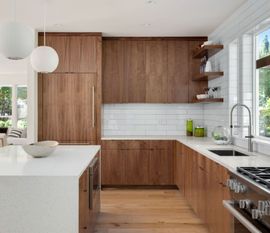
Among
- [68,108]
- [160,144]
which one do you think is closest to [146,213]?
[160,144]

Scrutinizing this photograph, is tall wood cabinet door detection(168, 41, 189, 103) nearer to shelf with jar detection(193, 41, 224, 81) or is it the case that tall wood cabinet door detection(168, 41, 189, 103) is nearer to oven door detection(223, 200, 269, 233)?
shelf with jar detection(193, 41, 224, 81)

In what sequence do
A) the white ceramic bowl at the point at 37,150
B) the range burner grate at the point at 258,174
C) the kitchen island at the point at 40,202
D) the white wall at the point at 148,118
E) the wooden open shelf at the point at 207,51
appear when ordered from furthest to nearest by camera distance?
the white wall at the point at 148,118, the wooden open shelf at the point at 207,51, the white ceramic bowl at the point at 37,150, the kitchen island at the point at 40,202, the range burner grate at the point at 258,174

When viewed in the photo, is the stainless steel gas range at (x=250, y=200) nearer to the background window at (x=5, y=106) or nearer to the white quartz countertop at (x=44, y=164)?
the white quartz countertop at (x=44, y=164)

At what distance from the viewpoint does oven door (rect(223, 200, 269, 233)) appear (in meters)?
1.70

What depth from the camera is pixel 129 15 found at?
14.0 feet

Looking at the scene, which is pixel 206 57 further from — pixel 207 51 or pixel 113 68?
pixel 113 68

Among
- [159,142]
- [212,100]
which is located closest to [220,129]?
[212,100]

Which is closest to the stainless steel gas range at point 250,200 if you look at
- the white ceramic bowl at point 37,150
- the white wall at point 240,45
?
the white wall at point 240,45

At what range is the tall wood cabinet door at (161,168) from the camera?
5.18 meters

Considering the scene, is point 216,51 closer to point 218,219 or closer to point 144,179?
point 144,179

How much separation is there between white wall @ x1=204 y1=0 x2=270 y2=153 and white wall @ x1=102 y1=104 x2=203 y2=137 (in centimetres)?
61

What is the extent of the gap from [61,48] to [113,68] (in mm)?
924

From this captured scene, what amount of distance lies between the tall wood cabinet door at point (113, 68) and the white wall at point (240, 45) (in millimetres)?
1527

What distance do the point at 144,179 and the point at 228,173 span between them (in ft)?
9.23
